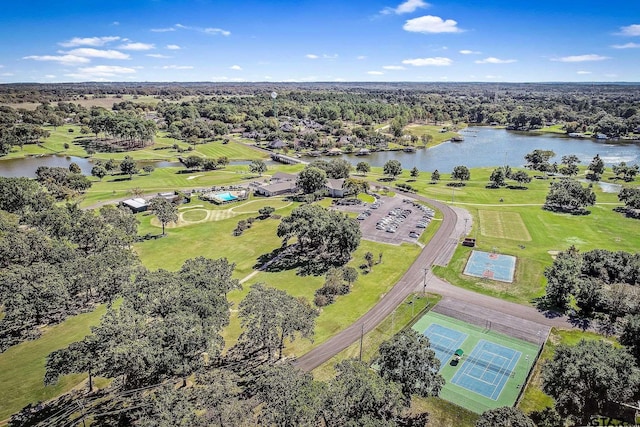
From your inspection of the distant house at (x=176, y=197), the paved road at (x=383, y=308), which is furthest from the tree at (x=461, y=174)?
the distant house at (x=176, y=197)

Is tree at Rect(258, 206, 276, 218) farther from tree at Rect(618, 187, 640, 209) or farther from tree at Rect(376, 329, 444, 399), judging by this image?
tree at Rect(618, 187, 640, 209)

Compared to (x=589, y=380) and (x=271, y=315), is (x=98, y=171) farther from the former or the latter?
(x=589, y=380)

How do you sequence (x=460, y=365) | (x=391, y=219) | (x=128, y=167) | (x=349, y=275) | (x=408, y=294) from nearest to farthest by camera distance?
(x=460, y=365), (x=349, y=275), (x=408, y=294), (x=391, y=219), (x=128, y=167)

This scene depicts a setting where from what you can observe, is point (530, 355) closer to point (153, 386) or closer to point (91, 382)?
point (153, 386)

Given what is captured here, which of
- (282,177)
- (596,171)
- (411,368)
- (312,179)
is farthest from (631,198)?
(282,177)

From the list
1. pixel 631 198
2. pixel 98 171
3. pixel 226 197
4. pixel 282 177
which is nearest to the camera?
pixel 631 198

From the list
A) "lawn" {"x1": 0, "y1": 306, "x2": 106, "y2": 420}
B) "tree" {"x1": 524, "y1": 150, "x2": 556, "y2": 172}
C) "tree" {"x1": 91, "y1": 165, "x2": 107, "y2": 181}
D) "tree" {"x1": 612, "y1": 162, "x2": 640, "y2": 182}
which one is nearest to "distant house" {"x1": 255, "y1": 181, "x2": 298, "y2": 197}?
"tree" {"x1": 91, "y1": 165, "x2": 107, "y2": 181}
